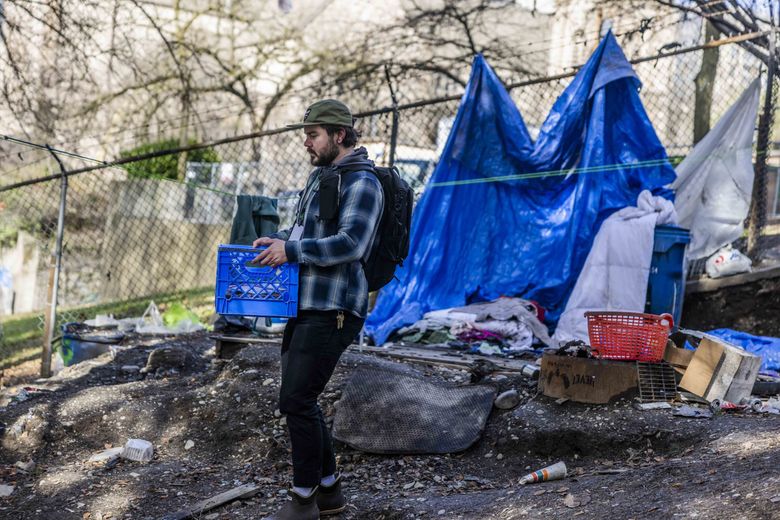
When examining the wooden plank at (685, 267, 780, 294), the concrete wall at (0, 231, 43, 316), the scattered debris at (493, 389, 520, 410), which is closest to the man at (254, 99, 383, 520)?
the scattered debris at (493, 389, 520, 410)

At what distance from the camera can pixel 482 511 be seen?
11.4 feet

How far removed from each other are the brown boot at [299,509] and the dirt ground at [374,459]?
0.93 feet

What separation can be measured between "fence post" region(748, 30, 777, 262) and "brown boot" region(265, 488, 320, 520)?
5404mm

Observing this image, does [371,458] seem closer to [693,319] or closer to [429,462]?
[429,462]

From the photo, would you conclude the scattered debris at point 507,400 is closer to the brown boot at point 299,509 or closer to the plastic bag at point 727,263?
the brown boot at point 299,509

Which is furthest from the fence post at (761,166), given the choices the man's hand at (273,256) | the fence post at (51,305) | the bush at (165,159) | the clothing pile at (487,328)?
the bush at (165,159)

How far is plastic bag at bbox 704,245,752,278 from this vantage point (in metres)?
6.91

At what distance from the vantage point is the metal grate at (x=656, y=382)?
4615mm

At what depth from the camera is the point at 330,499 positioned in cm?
362

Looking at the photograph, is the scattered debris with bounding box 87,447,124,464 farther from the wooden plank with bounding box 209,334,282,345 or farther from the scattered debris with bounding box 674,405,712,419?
the scattered debris with bounding box 674,405,712,419

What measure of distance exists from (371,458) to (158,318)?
458 centimetres

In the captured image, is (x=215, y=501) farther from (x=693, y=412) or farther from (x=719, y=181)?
(x=719, y=181)

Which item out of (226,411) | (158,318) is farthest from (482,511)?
(158,318)

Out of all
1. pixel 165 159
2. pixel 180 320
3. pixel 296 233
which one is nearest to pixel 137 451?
pixel 296 233
